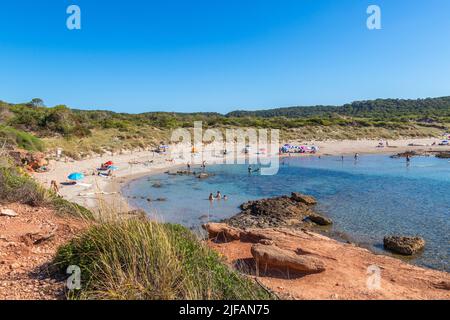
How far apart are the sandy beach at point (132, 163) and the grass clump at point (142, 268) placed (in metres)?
4.03

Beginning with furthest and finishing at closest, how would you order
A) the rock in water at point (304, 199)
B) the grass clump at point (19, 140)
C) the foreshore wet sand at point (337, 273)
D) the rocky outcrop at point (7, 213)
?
the grass clump at point (19, 140), the rock in water at point (304, 199), the rocky outcrop at point (7, 213), the foreshore wet sand at point (337, 273)

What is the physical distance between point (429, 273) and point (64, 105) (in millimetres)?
53135

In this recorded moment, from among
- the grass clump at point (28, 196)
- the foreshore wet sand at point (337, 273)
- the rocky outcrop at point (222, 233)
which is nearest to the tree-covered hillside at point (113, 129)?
the grass clump at point (28, 196)

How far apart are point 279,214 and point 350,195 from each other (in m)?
7.78

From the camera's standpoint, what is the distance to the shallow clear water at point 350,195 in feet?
48.6

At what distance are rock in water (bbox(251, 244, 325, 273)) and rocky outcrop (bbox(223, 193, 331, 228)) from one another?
6.60 m

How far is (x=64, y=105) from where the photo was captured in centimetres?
5091

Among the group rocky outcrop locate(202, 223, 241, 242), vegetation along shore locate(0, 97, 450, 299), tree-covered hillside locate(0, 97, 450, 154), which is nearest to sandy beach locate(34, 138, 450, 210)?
vegetation along shore locate(0, 97, 450, 299)

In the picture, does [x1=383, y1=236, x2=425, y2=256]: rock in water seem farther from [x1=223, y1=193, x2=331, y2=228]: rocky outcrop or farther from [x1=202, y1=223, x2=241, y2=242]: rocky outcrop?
[x1=202, y1=223, x2=241, y2=242]: rocky outcrop

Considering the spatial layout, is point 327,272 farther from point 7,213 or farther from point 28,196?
point 28,196

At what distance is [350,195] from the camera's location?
2252 centimetres

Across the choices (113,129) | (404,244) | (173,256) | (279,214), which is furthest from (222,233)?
(113,129)

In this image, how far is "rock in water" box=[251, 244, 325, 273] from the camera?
8273mm

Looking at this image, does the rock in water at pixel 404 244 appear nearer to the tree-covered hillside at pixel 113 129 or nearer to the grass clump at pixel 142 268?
the grass clump at pixel 142 268
